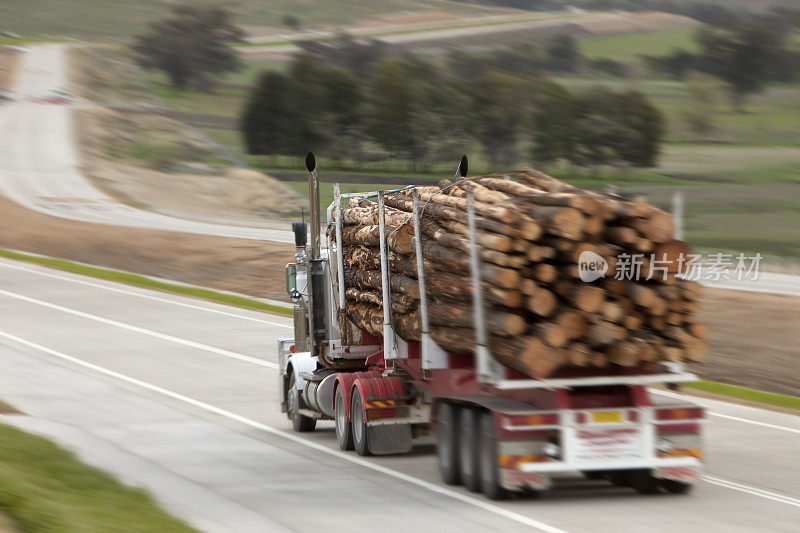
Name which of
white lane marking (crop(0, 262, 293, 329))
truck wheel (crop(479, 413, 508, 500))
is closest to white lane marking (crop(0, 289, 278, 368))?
white lane marking (crop(0, 262, 293, 329))

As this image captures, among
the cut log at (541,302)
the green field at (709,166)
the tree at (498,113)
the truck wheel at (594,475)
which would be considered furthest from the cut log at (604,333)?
the tree at (498,113)

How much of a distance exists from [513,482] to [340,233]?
524 centimetres

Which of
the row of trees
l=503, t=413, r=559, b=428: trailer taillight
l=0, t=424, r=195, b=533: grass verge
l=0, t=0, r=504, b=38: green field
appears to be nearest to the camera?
l=0, t=424, r=195, b=533: grass verge

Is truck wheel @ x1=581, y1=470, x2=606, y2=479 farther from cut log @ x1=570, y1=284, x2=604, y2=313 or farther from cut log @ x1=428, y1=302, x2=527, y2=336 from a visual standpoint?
cut log @ x1=570, y1=284, x2=604, y2=313

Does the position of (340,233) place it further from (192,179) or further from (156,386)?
(192,179)

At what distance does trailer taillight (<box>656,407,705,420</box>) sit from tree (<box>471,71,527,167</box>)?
102151mm

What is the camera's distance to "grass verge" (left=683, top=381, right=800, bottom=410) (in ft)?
64.1

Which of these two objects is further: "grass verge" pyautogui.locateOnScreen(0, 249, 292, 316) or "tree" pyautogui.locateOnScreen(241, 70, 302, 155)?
"tree" pyautogui.locateOnScreen(241, 70, 302, 155)

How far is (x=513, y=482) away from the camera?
37.2 ft

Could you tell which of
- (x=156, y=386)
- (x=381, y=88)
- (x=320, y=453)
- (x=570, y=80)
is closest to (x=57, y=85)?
(x=381, y=88)

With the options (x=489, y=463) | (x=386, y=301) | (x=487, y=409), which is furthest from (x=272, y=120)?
(x=489, y=463)

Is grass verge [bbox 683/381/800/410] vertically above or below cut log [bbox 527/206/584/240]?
below

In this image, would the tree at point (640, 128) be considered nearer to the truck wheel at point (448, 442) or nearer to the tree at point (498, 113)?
the tree at point (498, 113)

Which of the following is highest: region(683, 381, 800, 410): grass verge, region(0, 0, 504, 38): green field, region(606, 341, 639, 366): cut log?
region(0, 0, 504, 38): green field
